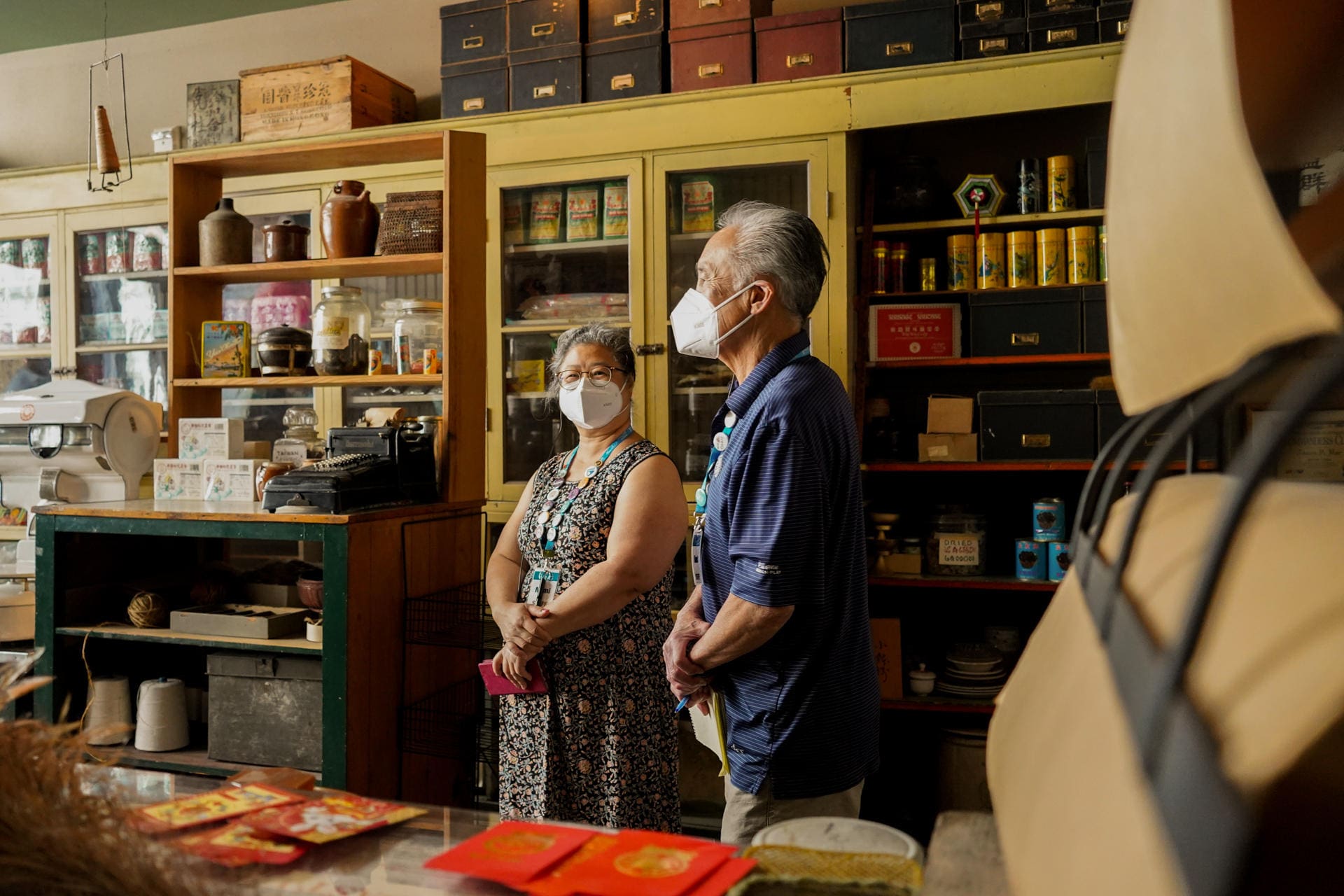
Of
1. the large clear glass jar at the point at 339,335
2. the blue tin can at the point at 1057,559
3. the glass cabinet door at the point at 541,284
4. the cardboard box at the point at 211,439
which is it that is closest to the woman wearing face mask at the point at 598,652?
the large clear glass jar at the point at 339,335

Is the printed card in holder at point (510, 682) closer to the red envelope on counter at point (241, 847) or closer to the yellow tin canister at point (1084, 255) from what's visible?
the red envelope on counter at point (241, 847)

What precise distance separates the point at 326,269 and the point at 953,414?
206 centimetres

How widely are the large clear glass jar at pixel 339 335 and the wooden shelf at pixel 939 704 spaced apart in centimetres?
200

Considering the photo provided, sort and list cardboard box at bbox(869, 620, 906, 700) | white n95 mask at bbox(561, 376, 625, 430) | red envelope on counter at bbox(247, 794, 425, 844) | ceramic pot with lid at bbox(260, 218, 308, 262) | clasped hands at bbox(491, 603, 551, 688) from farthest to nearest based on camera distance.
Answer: cardboard box at bbox(869, 620, 906, 700) → ceramic pot with lid at bbox(260, 218, 308, 262) → white n95 mask at bbox(561, 376, 625, 430) → clasped hands at bbox(491, 603, 551, 688) → red envelope on counter at bbox(247, 794, 425, 844)

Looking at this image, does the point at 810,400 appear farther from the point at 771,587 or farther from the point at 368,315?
the point at 368,315

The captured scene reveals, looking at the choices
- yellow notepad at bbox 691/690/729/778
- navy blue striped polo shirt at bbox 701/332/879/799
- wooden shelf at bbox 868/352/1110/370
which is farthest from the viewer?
wooden shelf at bbox 868/352/1110/370

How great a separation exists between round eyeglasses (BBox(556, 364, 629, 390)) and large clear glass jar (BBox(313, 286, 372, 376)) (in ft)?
2.63

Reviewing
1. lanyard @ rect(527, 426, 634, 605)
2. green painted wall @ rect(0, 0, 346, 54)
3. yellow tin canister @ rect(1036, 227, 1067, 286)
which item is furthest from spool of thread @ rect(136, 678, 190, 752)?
green painted wall @ rect(0, 0, 346, 54)

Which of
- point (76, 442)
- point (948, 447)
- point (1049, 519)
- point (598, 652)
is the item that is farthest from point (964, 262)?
point (76, 442)

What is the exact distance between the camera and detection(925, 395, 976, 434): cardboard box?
3.33m

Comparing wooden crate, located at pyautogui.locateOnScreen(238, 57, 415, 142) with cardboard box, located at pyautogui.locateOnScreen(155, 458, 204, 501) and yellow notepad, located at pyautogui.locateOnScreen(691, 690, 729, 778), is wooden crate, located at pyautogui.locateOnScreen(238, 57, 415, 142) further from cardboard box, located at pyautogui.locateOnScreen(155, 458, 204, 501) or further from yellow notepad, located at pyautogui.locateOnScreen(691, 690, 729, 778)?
yellow notepad, located at pyautogui.locateOnScreen(691, 690, 729, 778)

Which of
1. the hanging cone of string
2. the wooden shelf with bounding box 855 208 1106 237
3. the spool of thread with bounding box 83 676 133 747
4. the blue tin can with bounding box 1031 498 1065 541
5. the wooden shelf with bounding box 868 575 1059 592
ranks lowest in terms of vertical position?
the spool of thread with bounding box 83 676 133 747

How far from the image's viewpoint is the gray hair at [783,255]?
1.81m

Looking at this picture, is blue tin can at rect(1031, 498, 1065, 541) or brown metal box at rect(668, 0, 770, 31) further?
brown metal box at rect(668, 0, 770, 31)
